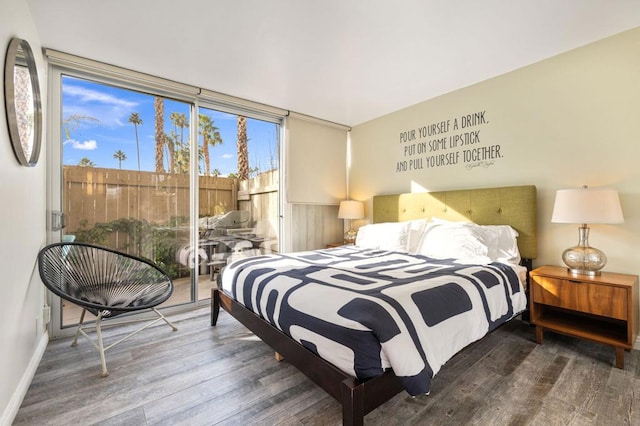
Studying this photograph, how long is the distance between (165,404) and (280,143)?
123 inches

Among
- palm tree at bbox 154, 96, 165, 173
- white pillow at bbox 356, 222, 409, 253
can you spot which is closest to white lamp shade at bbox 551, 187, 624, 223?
white pillow at bbox 356, 222, 409, 253

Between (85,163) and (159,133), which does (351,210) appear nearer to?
(159,133)

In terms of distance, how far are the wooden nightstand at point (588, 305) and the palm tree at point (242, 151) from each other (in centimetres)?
311

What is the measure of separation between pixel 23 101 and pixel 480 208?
12.2 ft

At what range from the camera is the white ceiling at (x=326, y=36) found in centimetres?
198

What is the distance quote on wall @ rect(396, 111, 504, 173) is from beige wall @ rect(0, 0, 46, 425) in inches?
140

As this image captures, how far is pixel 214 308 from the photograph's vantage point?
2.67m

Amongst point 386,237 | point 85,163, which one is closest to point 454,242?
point 386,237

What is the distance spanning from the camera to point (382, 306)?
1.38 metres

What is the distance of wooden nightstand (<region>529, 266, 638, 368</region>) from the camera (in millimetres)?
1948

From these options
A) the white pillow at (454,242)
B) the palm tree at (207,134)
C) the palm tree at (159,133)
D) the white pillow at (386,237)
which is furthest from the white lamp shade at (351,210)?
the palm tree at (159,133)

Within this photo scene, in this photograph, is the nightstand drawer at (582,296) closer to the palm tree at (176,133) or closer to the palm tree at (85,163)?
the palm tree at (176,133)

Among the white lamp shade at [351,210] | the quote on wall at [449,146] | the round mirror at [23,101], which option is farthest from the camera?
the white lamp shade at [351,210]

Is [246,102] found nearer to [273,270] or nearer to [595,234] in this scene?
[273,270]
